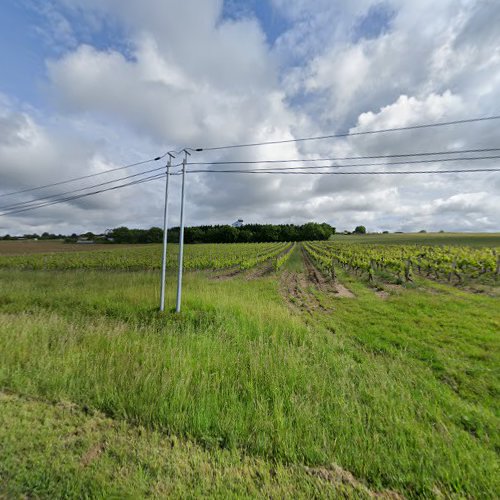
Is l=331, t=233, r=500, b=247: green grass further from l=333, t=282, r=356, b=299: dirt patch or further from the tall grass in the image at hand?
the tall grass

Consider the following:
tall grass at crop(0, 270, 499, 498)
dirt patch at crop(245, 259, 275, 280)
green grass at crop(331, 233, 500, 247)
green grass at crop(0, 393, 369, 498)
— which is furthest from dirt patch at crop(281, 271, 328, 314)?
green grass at crop(331, 233, 500, 247)

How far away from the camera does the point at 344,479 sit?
7.39 feet

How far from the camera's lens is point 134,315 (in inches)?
297

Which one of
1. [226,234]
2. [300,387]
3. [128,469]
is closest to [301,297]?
[300,387]

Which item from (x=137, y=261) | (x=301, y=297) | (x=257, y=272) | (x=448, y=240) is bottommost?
(x=301, y=297)

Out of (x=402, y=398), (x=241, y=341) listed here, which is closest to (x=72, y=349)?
(x=241, y=341)

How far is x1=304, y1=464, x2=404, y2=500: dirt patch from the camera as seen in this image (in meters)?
2.14

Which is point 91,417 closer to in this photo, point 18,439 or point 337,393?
point 18,439

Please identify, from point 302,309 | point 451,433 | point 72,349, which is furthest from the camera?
point 302,309

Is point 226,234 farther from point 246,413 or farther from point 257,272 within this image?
point 246,413

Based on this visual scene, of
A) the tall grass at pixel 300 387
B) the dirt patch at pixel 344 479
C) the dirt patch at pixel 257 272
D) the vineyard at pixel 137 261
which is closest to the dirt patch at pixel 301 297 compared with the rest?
the tall grass at pixel 300 387

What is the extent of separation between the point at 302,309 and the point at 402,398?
5971 mm

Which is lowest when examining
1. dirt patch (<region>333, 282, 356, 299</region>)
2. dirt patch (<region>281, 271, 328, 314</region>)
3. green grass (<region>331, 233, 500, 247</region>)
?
dirt patch (<region>281, 271, 328, 314</region>)

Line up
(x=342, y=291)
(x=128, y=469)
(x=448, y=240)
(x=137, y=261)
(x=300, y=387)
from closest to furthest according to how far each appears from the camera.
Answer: (x=128, y=469)
(x=300, y=387)
(x=342, y=291)
(x=137, y=261)
(x=448, y=240)
